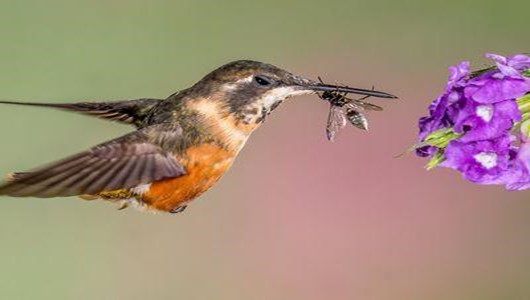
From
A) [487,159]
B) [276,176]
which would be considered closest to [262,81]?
[487,159]

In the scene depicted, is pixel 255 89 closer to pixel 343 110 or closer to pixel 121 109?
pixel 343 110

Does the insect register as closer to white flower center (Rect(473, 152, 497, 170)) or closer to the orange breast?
the orange breast

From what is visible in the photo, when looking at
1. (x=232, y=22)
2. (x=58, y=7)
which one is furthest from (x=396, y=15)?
(x=58, y=7)

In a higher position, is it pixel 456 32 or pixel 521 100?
pixel 456 32

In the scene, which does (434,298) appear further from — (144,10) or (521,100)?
(521,100)

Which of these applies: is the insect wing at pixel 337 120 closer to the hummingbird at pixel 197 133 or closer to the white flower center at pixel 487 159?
the hummingbird at pixel 197 133
